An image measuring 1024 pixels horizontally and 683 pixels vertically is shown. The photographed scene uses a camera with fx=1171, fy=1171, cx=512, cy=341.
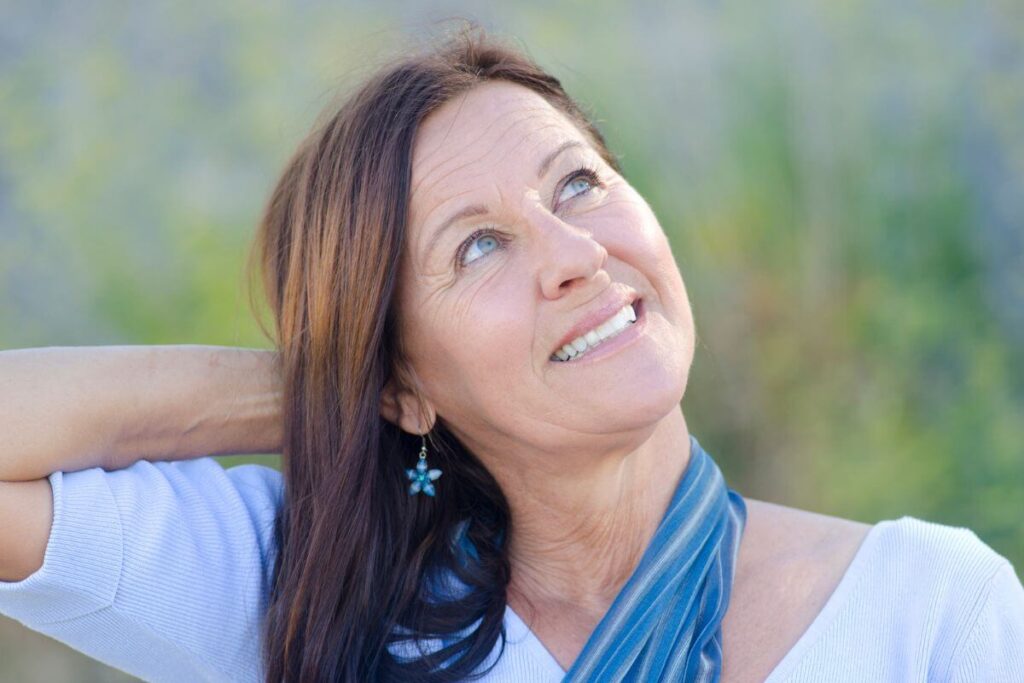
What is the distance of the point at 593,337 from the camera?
1905mm

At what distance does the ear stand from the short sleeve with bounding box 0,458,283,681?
0.29 meters

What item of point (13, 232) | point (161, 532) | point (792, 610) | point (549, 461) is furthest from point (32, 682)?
point (792, 610)

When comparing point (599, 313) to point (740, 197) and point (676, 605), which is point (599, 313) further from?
point (740, 197)

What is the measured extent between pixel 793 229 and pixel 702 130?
60 centimetres

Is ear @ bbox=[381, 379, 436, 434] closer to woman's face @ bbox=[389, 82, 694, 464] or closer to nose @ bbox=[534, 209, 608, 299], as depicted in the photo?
woman's face @ bbox=[389, 82, 694, 464]

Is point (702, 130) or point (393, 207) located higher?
point (393, 207)

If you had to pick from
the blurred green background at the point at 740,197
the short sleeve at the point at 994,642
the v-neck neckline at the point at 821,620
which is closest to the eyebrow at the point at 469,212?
the v-neck neckline at the point at 821,620

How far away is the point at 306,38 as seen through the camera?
4895 mm

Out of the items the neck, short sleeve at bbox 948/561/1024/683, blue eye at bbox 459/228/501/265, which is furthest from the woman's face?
short sleeve at bbox 948/561/1024/683

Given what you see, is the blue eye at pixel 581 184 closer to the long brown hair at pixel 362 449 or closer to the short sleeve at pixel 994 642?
the long brown hair at pixel 362 449

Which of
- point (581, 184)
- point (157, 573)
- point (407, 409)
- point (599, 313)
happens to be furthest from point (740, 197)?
point (157, 573)

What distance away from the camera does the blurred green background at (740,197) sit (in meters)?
4.16

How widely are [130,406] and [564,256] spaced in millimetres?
807

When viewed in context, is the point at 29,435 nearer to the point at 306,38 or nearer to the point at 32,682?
the point at 32,682
